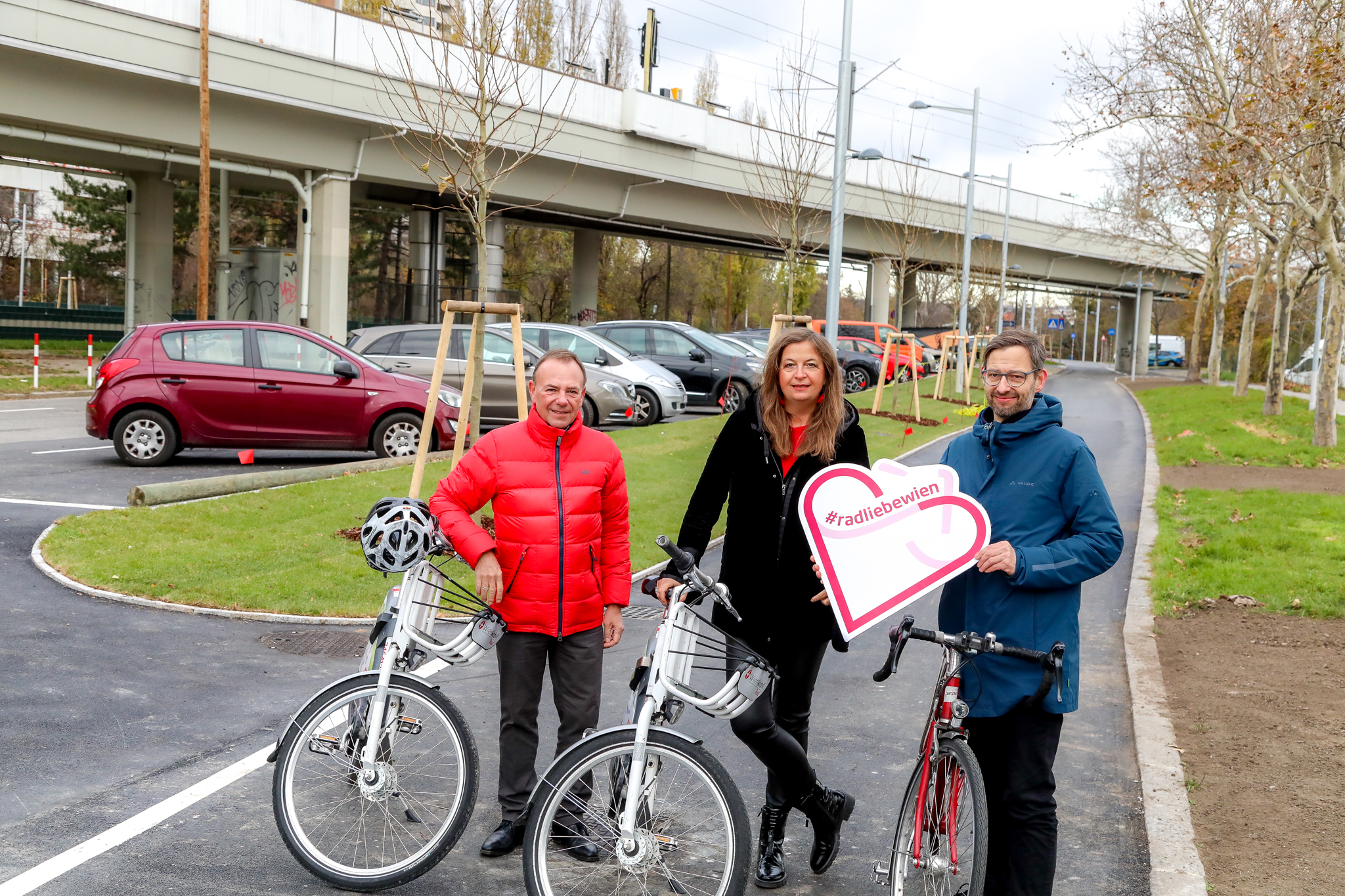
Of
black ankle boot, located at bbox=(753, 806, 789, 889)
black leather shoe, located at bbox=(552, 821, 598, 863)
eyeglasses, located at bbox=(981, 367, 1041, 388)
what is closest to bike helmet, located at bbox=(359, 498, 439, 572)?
black leather shoe, located at bbox=(552, 821, 598, 863)

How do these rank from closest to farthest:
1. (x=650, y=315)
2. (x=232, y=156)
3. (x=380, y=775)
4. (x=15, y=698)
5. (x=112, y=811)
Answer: (x=380, y=775) → (x=112, y=811) → (x=15, y=698) → (x=232, y=156) → (x=650, y=315)

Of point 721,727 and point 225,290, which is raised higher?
point 225,290

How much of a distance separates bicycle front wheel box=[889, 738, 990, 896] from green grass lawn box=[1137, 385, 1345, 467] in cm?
1522

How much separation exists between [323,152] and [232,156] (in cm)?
210

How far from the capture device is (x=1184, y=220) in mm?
41250

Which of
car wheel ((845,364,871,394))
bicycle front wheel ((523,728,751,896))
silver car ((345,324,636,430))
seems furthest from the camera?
car wheel ((845,364,871,394))

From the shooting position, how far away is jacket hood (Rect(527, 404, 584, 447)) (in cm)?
413

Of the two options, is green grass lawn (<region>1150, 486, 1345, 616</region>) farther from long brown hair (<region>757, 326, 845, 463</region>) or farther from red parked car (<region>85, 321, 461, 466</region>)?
red parked car (<region>85, 321, 461, 466</region>)

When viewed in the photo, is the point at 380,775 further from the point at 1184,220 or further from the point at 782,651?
the point at 1184,220

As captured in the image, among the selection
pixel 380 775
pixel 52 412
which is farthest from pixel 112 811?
pixel 52 412

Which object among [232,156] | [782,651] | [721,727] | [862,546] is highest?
[232,156]

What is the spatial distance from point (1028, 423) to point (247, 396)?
11.8 metres

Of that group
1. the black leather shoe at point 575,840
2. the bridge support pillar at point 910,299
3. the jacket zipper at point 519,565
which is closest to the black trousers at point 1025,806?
the black leather shoe at point 575,840

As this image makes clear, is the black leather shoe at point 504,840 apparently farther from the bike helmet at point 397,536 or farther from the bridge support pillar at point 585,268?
the bridge support pillar at point 585,268
